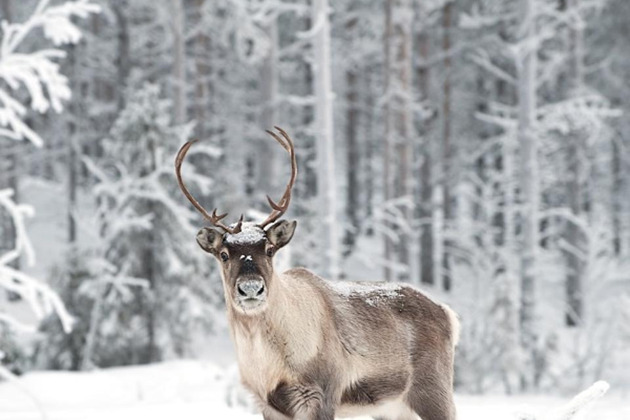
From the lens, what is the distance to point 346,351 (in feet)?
14.0

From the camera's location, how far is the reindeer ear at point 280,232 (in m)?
4.02

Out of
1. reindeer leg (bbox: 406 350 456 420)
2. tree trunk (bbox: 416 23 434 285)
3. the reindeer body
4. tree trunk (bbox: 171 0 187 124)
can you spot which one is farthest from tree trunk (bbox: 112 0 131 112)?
reindeer leg (bbox: 406 350 456 420)

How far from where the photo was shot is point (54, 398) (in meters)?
10.8

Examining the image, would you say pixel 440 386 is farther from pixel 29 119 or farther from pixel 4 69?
pixel 29 119

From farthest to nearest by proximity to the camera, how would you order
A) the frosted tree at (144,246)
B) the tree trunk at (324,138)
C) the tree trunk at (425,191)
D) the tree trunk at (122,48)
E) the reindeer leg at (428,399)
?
the tree trunk at (425,191)
the tree trunk at (122,48)
the frosted tree at (144,246)
the tree trunk at (324,138)
the reindeer leg at (428,399)

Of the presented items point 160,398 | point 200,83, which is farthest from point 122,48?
point 160,398

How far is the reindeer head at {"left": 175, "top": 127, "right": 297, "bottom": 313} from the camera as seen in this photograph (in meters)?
3.75

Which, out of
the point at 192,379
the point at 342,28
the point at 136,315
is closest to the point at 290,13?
the point at 342,28

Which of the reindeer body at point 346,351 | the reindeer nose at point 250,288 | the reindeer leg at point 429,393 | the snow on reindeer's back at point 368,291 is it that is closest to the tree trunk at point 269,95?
the snow on reindeer's back at point 368,291

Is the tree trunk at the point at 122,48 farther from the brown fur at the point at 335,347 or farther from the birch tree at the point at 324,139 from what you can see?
the brown fur at the point at 335,347

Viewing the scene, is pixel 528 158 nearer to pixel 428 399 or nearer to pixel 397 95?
pixel 397 95

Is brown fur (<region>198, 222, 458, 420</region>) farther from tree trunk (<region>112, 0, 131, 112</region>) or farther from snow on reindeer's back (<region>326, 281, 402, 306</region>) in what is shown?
tree trunk (<region>112, 0, 131, 112</region>)

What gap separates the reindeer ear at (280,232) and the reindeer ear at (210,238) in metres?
0.27

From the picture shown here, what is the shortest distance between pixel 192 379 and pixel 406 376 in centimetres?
869
